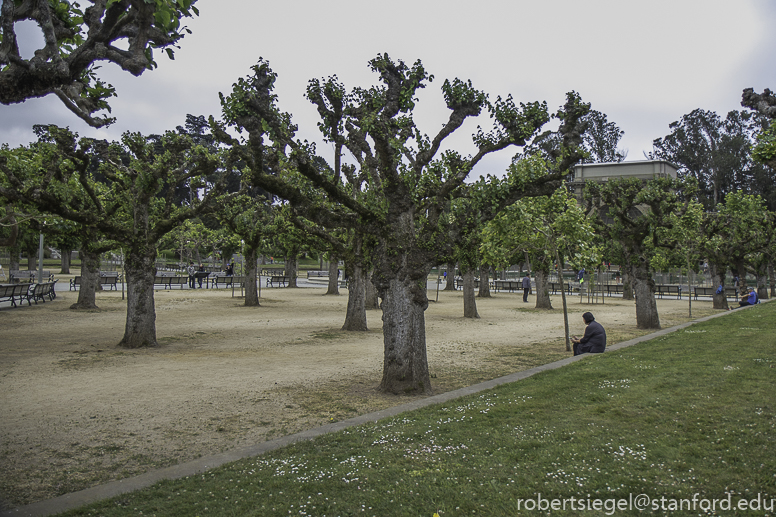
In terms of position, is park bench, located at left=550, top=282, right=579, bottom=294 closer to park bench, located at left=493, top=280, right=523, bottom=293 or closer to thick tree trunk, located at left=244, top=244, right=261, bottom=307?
park bench, located at left=493, top=280, right=523, bottom=293

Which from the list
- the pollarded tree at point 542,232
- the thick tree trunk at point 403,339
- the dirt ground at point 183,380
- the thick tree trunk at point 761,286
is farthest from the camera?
the thick tree trunk at point 761,286

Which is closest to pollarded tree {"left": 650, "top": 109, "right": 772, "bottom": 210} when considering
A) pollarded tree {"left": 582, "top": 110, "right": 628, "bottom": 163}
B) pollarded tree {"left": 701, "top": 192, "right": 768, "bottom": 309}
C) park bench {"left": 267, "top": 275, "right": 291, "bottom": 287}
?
pollarded tree {"left": 582, "top": 110, "right": 628, "bottom": 163}

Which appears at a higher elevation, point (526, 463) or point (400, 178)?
point (400, 178)

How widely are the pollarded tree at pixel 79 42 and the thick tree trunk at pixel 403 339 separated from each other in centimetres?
499

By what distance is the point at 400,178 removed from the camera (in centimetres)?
874

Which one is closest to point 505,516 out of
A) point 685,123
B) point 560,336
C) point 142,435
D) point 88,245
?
point 142,435

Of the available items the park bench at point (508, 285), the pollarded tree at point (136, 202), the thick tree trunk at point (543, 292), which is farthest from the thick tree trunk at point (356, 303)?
the park bench at point (508, 285)

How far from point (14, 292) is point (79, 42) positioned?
22455mm

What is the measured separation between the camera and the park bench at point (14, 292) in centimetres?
2198

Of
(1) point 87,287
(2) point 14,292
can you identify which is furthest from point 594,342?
(2) point 14,292

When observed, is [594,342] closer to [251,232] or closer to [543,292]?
[543,292]

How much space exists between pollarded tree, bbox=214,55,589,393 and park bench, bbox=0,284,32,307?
61.5ft

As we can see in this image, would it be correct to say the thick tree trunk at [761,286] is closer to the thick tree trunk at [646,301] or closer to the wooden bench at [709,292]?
the wooden bench at [709,292]

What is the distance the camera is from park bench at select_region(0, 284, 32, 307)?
21984 mm
